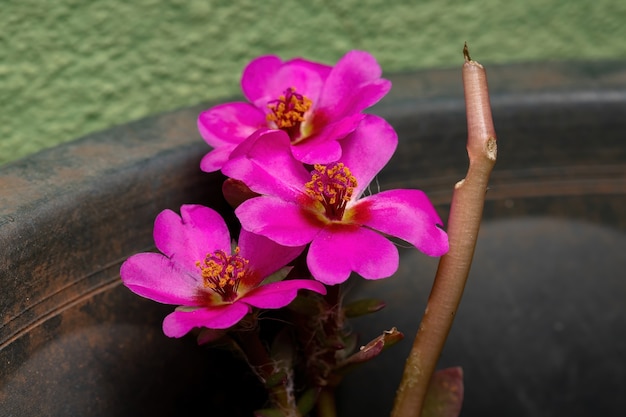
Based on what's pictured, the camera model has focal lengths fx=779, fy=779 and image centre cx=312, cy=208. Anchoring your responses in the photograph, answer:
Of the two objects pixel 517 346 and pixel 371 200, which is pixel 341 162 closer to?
pixel 371 200

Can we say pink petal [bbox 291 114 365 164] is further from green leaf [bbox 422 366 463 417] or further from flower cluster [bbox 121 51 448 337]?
green leaf [bbox 422 366 463 417]

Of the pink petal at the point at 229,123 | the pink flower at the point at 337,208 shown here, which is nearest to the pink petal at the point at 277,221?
the pink flower at the point at 337,208

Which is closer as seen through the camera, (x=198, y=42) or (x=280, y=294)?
(x=280, y=294)

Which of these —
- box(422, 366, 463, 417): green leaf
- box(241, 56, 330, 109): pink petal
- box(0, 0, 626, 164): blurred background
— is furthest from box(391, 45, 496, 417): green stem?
box(0, 0, 626, 164): blurred background

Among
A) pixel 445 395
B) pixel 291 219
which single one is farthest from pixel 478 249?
pixel 291 219

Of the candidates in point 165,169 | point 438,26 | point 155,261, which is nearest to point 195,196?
point 165,169

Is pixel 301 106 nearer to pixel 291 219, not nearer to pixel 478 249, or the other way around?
pixel 291 219

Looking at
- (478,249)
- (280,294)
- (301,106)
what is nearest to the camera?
(280,294)
